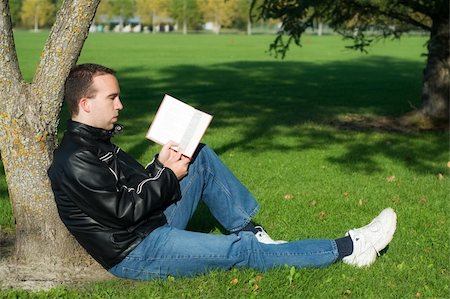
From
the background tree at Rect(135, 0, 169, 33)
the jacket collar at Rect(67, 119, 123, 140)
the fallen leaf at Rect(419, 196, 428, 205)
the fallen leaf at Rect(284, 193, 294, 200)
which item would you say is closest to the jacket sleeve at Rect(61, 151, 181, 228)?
the jacket collar at Rect(67, 119, 123, 140)

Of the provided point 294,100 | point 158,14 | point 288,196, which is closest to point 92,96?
point 288,196

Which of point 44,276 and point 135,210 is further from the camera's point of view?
point 44,276

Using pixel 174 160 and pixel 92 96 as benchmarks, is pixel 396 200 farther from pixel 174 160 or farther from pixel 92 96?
pixel 92 96

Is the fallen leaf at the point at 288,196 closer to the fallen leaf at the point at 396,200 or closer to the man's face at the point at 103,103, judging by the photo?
the fallen leaf at the point at 396,200

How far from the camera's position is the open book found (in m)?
4.77

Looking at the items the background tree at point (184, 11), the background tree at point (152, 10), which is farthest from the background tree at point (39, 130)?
the background tree at point (152, 10)

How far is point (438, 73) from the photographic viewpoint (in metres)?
12.7

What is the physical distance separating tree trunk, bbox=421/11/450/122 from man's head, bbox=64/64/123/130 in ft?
30.3

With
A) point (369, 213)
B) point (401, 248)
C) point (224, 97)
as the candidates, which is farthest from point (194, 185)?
point (224, 97)

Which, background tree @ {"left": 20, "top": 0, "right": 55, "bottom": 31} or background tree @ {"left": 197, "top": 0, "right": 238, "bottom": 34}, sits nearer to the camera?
background tree @ {"left": 20, "top": 0, "right": 55, "bottom": 31}

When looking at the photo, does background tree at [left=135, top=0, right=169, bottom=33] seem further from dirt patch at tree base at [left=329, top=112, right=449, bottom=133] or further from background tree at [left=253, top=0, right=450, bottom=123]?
dirt patch at tree base at [left=329, top=112, right=449, bottom=133]

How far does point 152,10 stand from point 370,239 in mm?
123507

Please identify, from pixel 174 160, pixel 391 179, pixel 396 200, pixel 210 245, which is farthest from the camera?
pixel 391 179

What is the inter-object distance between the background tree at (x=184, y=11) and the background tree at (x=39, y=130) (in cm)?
11326
